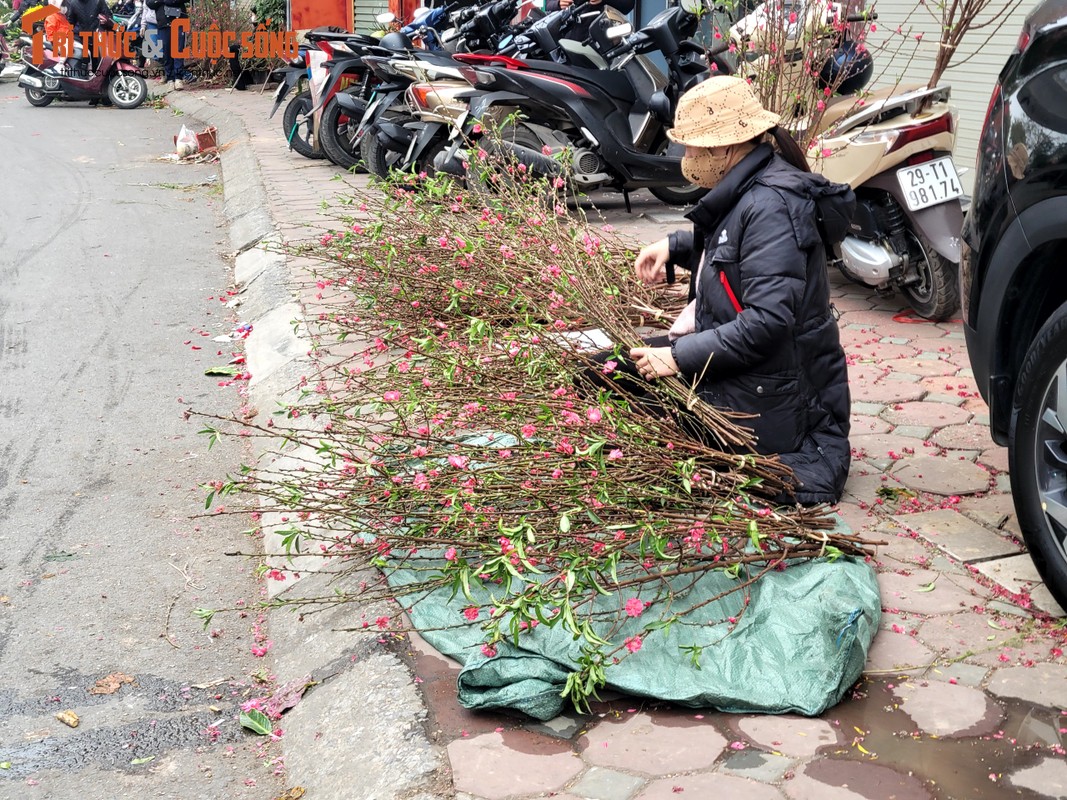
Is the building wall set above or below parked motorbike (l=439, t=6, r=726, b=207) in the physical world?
above

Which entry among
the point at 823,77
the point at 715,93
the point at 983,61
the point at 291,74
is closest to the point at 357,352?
the point at 715,93

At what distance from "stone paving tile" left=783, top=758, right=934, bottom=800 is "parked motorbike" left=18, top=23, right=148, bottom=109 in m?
18.2

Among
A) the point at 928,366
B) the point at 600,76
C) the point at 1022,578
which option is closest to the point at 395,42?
the point at 600,76

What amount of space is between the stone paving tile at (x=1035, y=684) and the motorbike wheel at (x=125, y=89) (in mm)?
18049

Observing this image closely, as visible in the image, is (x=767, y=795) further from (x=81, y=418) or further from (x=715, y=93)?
(x=81, y=418)

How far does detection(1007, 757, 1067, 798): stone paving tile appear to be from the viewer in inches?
93.5

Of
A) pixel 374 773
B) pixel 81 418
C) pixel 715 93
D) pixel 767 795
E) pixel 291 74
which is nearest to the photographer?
pixel 767 795

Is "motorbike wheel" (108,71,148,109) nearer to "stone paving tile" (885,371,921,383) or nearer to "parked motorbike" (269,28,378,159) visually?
"parked motorbike" (269,28,378,159)

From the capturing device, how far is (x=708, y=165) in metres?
3.55

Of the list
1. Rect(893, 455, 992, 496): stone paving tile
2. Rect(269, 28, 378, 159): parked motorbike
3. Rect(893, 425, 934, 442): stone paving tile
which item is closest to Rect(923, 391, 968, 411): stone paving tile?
Rect(893, 425, 934, 442): stone paving tile

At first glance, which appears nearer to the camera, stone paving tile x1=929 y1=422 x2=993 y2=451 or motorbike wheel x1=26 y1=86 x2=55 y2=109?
stone paving tile x1=929 y1=422 x2=993 y2=451

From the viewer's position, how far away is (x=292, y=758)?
9.35 ft

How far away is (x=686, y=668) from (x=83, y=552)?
2324 mm

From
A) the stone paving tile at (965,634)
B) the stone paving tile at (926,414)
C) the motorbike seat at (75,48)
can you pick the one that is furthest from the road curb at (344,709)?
the motorbike seat at (75,48)
